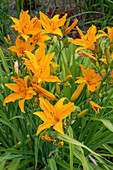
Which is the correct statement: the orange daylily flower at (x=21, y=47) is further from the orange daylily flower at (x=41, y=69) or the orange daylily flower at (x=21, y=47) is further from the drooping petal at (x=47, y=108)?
the drooping petal at (x=47, y=108)

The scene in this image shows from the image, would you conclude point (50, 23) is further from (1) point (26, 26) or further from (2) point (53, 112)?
(2) point (53, 112)

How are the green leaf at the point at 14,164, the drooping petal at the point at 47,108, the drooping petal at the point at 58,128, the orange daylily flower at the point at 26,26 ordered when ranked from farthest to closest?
1. the green leaf at the point at 14,164
2. the orange daylily flower at the point at 26,26
3. the drooping petal at the point at 47,108
4. the drooping petal at the point at 58,128

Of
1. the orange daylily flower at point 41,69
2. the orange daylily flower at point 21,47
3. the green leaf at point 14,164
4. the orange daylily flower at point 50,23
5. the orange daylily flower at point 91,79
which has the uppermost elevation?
the orange daylily flower at point 50,23

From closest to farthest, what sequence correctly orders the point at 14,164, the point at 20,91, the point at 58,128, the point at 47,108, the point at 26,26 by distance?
the point at 58,128
the point at 47,108
the point at 20,91
the point at 26,26
the point at 14,164

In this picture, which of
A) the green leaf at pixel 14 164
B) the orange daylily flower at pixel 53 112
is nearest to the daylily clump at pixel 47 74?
the orange daylily flower at pixel 53 112

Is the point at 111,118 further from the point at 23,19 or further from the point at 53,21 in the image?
the point at 23,19

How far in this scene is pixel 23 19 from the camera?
1.25m

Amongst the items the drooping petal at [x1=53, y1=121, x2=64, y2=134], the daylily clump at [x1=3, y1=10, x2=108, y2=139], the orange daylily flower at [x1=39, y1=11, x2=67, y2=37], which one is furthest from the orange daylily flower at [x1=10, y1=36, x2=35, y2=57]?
the drooping petal at [x1=53, y1=121, x2=64, y2=134]

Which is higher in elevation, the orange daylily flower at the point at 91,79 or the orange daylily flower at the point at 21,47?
the orange daylily flower at the point at 21,47

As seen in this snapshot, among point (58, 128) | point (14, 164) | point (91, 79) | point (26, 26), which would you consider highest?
point (26, 26)

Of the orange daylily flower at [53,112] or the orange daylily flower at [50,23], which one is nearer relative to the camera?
the orange daylily flower at [53,112]

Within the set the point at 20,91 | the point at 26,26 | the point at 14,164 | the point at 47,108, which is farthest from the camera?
the point at 14,164

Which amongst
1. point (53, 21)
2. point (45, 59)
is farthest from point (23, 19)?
point (45, 59)

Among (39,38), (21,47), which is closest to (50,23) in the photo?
(39,38)
